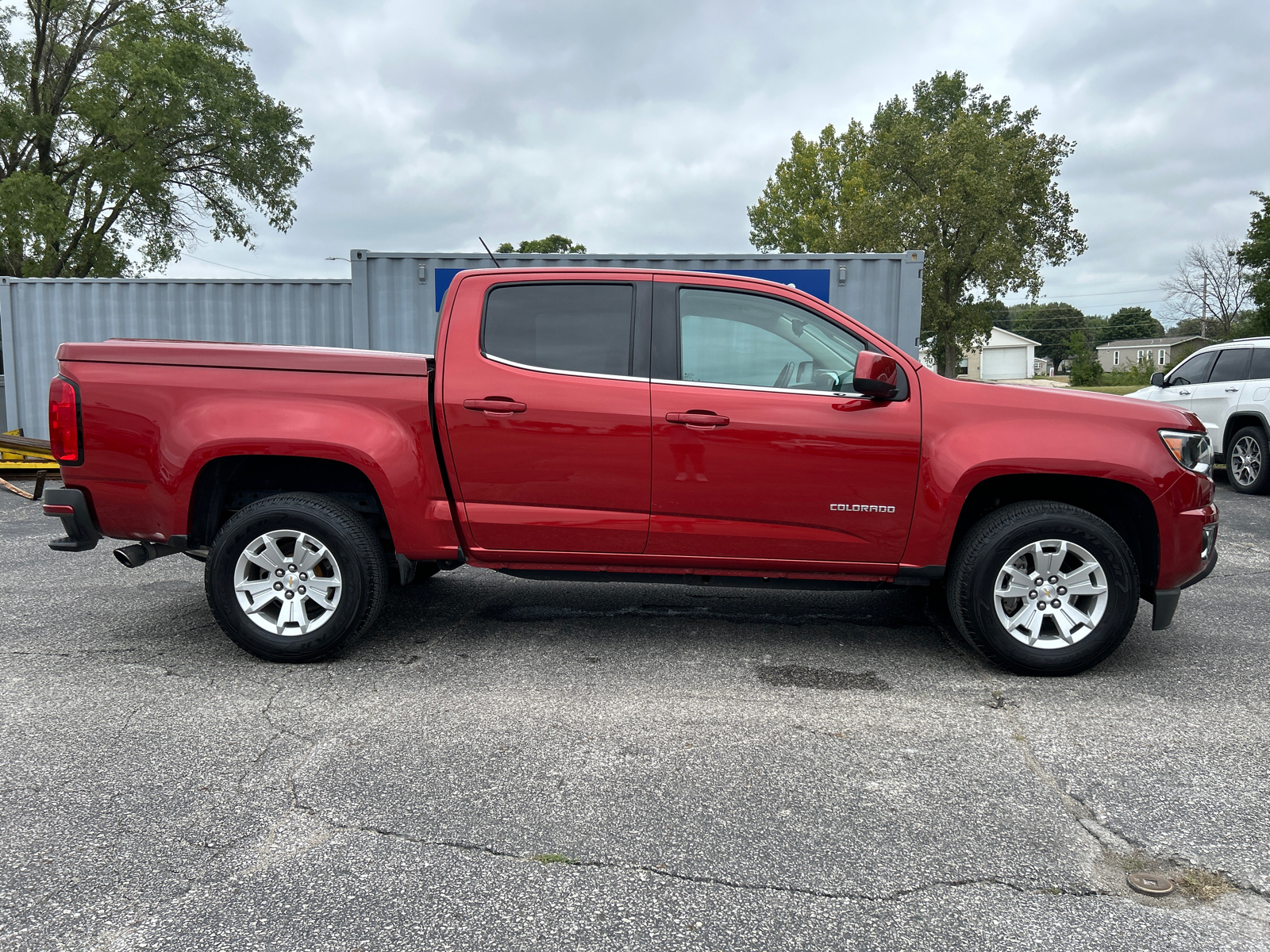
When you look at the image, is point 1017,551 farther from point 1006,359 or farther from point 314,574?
point 1006,359

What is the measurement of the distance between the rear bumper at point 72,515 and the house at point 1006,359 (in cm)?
10122

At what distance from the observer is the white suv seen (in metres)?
10.4

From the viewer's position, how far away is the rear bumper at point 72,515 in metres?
4.23

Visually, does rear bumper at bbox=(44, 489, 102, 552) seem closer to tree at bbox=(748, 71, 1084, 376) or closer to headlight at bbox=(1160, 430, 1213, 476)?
headlight at bbox=(1160, 430, 1213, 476)

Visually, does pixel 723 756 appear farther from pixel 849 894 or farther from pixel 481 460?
pixel 481 460

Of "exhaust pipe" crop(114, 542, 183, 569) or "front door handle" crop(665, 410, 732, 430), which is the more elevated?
"front door handle" crop(665, 410, 732, 430)

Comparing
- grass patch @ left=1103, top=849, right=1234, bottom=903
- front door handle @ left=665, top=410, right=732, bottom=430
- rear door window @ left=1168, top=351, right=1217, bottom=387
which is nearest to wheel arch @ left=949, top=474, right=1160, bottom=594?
front door handle @ left=665, top=410, right=732, bottom=430

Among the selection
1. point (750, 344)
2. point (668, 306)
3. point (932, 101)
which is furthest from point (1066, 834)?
point (932, 101)

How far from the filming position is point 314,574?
4.27m

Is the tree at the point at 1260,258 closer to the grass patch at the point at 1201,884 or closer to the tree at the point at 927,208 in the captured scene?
the tree at the point at 927,208

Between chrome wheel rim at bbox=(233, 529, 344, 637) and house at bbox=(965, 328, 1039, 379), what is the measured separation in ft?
331

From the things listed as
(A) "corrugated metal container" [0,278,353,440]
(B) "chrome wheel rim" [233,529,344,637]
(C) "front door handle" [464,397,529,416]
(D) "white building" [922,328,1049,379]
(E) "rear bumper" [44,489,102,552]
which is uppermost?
(D) "white building" [922,328,1049,379]

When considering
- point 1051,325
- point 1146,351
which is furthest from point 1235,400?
point 1051,325

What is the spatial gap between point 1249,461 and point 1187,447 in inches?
313
